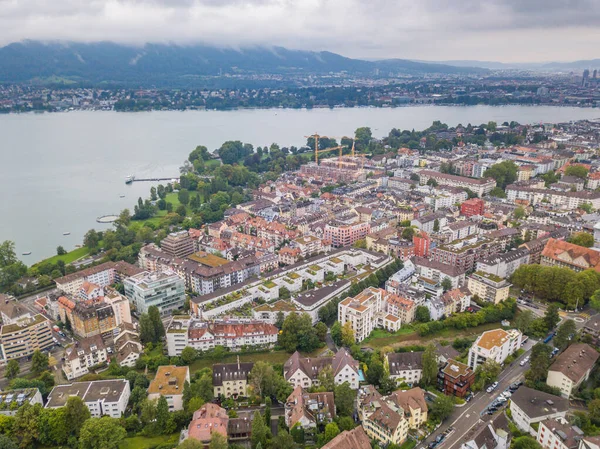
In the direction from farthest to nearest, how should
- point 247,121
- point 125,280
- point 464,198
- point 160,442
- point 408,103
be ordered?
point 408,103 < point 247,121 < point 464,198 < point 125,280 < point 160,442

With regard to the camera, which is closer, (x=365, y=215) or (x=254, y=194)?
(x=365, y=215)

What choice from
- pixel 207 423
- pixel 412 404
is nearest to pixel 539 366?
pixel 412 404

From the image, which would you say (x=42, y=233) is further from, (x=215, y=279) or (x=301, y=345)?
(x=301, y=345)

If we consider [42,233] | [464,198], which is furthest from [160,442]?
[464,198]

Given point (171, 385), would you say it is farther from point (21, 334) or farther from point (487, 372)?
point (487, 372)

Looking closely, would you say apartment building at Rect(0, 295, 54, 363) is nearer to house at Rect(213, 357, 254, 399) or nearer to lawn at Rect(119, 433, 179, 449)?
lawn at Rect(119, 433, 179, 449)

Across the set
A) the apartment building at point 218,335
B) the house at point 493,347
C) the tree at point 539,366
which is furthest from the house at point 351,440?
the apartment building at point 218,335
